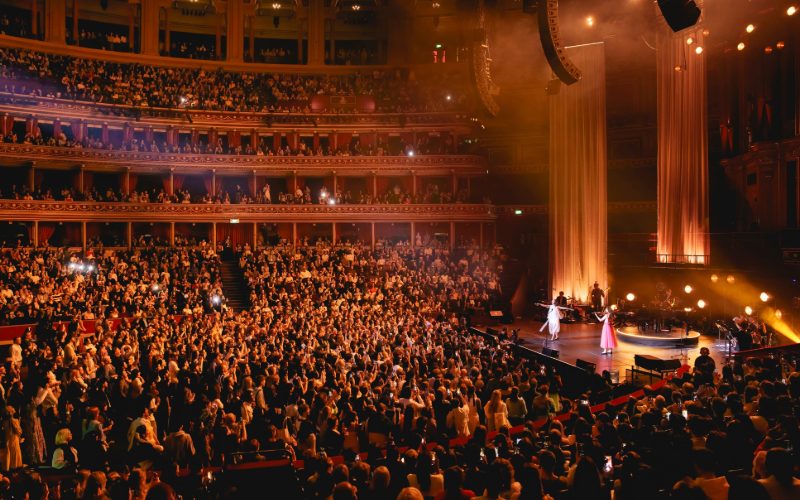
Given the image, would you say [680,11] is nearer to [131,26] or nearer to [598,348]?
[598,348]

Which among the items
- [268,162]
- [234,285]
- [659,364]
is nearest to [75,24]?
[268,162]

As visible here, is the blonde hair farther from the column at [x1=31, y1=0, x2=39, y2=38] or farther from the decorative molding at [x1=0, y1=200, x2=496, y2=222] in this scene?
the column at [x1=31, y1=0, x2=39, y2=38]

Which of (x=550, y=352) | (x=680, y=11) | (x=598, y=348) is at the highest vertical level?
(x=680, y=11)

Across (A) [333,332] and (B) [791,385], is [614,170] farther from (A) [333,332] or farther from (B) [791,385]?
(B) [791,385]

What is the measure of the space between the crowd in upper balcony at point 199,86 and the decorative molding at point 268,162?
299cm

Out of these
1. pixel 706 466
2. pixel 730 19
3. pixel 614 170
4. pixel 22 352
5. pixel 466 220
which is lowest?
pixel 22 352

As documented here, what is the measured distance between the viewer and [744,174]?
23.2 metres

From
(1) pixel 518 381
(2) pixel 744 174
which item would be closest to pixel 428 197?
(2) pixel 744 174

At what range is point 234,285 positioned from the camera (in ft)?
85.9

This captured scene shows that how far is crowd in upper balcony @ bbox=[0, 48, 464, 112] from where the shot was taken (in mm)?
28781

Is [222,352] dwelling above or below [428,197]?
below

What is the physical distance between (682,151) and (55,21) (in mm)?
31587

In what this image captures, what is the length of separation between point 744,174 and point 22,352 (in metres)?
26.3

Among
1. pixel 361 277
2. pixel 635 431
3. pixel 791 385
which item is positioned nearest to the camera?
pixel 635 431
